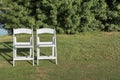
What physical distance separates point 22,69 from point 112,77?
10.1 ft

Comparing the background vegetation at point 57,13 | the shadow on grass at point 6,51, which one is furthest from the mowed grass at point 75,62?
the background vegetation at point 57,13

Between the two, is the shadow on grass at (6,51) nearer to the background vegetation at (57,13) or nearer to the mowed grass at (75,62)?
the mowed grass at (75,62)

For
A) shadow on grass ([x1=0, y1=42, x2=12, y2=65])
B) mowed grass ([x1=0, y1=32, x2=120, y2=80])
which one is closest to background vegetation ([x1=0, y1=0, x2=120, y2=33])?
mowed grass ([x1=0, y1=32, x2=120, y2=80])

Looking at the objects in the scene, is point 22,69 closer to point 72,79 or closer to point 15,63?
point 15,63

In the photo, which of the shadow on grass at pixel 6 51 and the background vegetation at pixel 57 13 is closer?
the shadow on grass at pixel 6 51

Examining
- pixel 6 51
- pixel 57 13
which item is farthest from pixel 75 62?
pixel 57 13

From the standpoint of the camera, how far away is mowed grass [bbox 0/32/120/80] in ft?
39.0

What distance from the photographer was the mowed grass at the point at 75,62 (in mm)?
11891

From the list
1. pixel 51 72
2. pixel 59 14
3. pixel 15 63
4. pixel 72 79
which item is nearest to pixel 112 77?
pixel 72 79

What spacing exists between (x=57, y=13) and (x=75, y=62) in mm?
5633

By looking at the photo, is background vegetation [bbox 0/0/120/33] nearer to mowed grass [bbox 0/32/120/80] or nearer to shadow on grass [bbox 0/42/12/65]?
mowed grass [bbox 0/32/120/80]

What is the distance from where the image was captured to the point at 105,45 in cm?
1612

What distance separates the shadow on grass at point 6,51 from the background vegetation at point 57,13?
108 inches

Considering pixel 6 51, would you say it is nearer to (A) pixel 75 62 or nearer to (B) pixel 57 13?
(A) pixel 75 62
